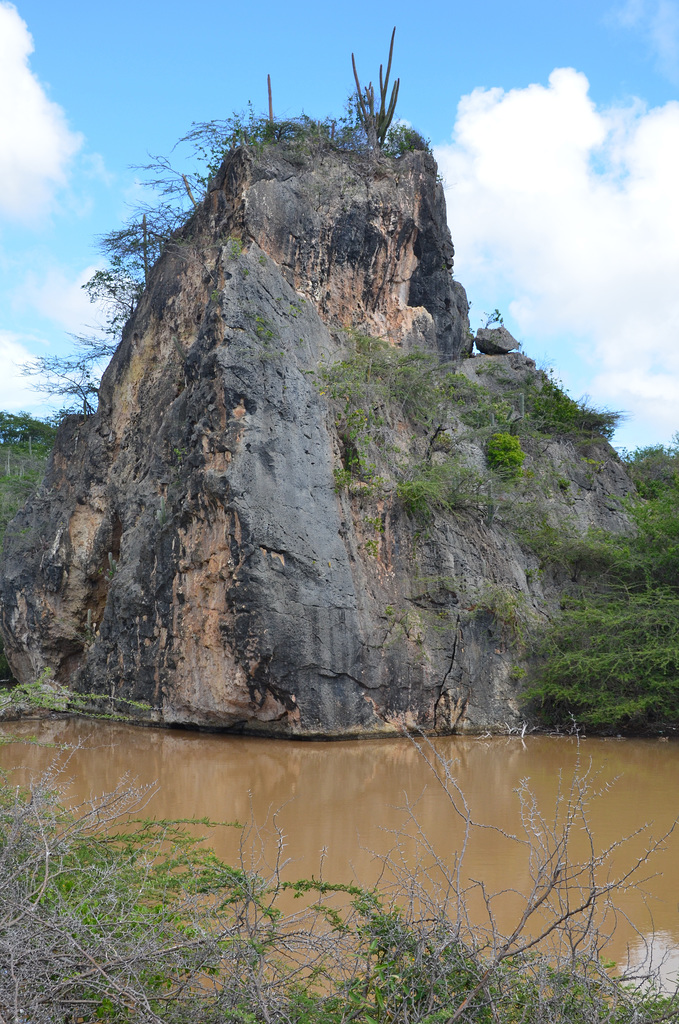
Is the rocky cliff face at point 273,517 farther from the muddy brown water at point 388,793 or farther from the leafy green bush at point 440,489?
the muddy brown water at point 388,793

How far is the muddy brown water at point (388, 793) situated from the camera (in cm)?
557

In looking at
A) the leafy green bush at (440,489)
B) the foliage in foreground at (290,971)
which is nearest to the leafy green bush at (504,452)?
the leafy green bush at (440,489)

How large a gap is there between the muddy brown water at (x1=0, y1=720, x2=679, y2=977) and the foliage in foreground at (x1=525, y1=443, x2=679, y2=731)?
65 centimetres

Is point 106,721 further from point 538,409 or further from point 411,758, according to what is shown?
→ point 538,409

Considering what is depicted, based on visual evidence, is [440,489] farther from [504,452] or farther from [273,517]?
[504,452]

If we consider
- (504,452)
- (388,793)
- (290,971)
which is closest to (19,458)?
(504,452)

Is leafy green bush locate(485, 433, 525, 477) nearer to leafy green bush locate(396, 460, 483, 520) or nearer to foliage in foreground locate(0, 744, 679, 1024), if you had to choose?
leafy green bush locate(396, 460, 483, 520)

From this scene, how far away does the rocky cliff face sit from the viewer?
11.9m

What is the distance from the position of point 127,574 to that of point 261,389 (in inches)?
161

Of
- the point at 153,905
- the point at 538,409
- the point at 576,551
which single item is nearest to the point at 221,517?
the point at 576,551

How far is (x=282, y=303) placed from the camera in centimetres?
1414

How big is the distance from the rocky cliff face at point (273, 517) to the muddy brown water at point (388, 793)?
959 millimetres

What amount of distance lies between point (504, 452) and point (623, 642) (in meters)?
6.68

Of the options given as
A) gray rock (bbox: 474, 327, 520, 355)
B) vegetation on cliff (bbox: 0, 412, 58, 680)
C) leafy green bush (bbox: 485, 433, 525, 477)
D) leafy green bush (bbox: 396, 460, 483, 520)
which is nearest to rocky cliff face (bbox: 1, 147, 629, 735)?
leafy green bush (bbox: 396, 460, 483, 520)
